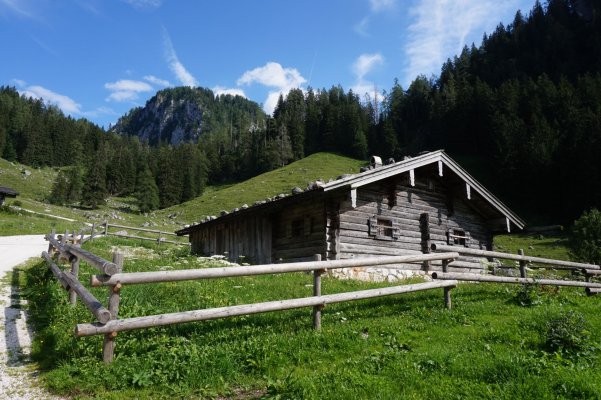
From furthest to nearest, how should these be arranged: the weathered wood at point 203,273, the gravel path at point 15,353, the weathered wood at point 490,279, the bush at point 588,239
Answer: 1. the bush at point 588,239
2. the weathered wood at point 490,279
3. the weathered wood at point 203,273
4. the gravel path at point 15,353

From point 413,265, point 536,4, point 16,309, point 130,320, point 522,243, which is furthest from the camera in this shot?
point 536,4

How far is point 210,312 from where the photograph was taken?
6.76m

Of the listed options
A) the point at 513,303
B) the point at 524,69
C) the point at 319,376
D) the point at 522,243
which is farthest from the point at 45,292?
the point at 524,69

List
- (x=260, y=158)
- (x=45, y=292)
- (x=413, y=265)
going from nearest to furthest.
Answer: (x=45, y=292), (x=413, y=265), (x=260, y=158)

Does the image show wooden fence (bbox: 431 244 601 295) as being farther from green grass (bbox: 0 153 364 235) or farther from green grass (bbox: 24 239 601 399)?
green grass (bbox: 0 153 364 235)

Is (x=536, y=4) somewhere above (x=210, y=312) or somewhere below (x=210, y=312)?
above

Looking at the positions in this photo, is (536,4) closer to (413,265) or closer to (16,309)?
(413,265)

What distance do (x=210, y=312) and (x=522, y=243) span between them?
46467 millimetres

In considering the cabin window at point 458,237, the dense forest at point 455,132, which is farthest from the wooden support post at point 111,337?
the dense forest at point 455,132

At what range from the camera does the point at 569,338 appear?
264 inches

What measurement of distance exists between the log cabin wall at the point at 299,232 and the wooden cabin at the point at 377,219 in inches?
1.6

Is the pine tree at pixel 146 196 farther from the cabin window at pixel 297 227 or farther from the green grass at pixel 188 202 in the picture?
the cabin window at pixel 297 227

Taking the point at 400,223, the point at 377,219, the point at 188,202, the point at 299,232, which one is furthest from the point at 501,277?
the point at 188,202

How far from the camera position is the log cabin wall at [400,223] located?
17.2 meters
